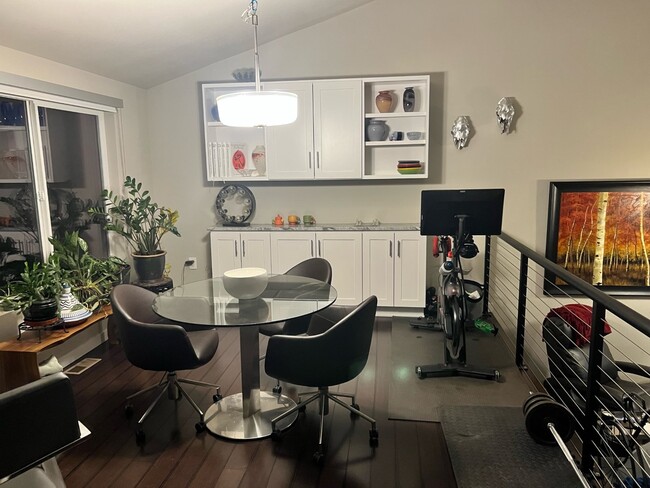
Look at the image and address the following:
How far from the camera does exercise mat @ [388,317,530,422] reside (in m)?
2.93

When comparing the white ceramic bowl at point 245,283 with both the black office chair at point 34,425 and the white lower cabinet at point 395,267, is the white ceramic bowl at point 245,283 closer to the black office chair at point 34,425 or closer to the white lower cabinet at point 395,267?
the black office chair at point 34,425

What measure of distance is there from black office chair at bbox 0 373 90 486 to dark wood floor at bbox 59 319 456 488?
0.85m

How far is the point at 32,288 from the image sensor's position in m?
3.04

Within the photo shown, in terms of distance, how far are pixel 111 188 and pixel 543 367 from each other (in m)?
4.54

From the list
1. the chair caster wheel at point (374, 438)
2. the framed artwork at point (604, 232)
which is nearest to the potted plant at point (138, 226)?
the chair caster wheel at point (374, 438)

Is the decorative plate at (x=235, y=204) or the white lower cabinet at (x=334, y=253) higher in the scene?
the decorative plate at (x=235, y=204)

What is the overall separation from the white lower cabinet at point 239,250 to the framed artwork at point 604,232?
2.81 meters

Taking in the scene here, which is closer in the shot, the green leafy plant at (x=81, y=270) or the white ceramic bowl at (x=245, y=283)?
the white ceramic bowl at (x=245, y=283)

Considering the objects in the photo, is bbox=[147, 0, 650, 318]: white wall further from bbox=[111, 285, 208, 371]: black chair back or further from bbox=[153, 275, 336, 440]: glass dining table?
bbox=[111, 285, 208, 371]: black chair back

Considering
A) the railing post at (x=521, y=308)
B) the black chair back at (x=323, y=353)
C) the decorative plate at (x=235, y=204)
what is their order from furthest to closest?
the decorative plate at (x=235, y=204)
the railing post at (x=521, y=308)
the black chair back at (x=323, y=353)

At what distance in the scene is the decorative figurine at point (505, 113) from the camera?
4.47 metres

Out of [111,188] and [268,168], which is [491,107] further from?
[111,188]

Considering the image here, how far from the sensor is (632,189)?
457 cm

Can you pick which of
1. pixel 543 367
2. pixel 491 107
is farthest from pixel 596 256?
pixel 491 107
